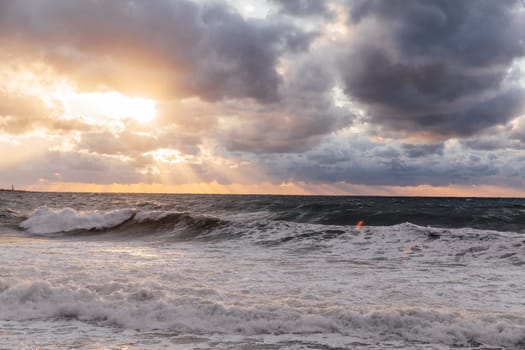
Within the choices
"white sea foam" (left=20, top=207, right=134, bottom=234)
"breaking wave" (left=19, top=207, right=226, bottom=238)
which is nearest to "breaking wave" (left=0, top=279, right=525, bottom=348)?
"breaking wave" (left=19, top=207, right=226, bottom=238)

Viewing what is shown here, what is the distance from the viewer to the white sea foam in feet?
91.0

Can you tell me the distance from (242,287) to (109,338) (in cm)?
341

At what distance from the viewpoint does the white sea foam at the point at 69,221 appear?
27.7 m

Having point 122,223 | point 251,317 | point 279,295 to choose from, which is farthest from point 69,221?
point 251,317

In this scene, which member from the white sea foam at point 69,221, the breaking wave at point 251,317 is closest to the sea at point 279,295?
the breaking wave at point 251,317

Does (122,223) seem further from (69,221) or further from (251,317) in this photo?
(251,317)

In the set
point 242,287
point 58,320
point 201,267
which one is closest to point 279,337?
point 242,287

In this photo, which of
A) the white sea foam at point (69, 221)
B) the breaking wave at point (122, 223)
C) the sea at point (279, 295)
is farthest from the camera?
the white sea foam at point (69, 221)

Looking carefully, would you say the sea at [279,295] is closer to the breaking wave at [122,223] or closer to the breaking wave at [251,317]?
the breaking wave at [251,317]

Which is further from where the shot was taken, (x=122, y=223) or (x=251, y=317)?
(x=122, y=223)

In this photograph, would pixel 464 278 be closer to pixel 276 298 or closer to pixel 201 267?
pixel 276 298

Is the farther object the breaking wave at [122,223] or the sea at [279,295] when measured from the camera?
the breaking wave at [122,223]

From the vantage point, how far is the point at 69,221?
2894cm

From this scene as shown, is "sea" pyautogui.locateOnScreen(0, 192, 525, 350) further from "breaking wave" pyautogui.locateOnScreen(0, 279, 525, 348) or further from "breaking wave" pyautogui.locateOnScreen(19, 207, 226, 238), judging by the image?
"breaking wave" pyautogui.locateOnScreen(19, 207, 226, 238)
